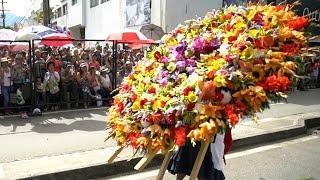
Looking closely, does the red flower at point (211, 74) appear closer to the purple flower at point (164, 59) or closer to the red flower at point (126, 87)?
the purple flower at point (164, 59)

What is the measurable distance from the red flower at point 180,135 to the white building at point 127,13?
46.8 feet

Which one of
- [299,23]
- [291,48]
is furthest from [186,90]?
[299,23]

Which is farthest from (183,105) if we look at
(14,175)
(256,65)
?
(14,175)

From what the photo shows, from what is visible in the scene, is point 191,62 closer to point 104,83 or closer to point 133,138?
point 133,138

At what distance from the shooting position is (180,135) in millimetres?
3740

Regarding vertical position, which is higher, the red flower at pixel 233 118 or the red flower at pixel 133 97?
the red flower at pixel 133 97

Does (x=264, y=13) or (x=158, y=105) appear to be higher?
(x=264, y=13)

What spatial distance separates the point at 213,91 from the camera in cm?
381

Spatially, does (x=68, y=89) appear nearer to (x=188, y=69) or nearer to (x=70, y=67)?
(x=70, y=67)

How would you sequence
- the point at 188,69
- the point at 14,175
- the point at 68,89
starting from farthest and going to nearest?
the point at 68,89 < the point at 14,175 < the point at 188,69

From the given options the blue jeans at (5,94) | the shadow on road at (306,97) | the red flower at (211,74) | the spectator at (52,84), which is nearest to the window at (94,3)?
the shadow on road at (306,97)

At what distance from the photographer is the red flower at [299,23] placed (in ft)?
13.2

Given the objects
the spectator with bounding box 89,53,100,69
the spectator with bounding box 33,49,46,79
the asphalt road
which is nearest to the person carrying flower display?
the asphalt road

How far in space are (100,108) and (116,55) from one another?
1.58 m
